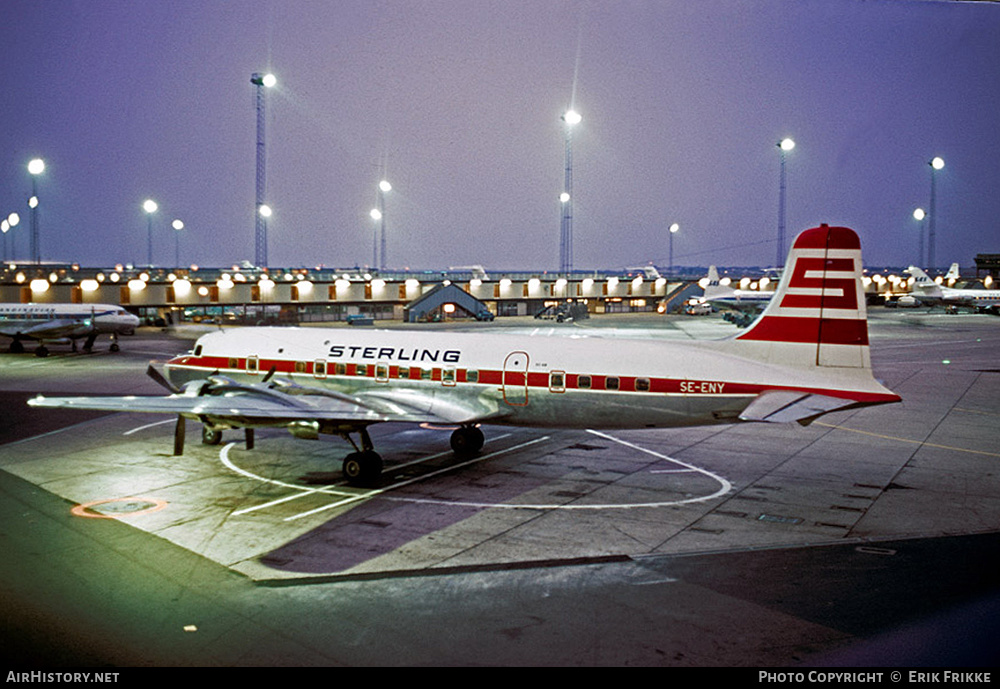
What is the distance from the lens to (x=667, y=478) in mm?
20594

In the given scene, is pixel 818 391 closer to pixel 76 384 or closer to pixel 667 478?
pixel 667 478

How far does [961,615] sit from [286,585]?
1178cm

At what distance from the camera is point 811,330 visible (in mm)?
19266

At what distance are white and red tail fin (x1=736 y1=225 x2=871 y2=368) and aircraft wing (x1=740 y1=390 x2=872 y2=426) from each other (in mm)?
1278

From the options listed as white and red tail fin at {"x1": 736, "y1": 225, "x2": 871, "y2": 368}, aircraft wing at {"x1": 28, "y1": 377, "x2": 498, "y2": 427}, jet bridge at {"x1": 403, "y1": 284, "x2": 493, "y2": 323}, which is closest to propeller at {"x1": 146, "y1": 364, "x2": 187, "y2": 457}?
aircraft wing at {"x1": 28, "y1": 377, "x2": 498, "y2": 427}

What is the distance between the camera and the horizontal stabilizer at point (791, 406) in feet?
56.9

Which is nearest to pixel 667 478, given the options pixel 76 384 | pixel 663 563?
pixel 663 563

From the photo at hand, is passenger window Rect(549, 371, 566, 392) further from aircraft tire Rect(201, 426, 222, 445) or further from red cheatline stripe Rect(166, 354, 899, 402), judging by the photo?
aircraft tire Rect(201, 426, 222, 445)

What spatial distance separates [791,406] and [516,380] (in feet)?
24.7

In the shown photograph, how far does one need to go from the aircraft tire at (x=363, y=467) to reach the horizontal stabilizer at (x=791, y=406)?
10.0 meters

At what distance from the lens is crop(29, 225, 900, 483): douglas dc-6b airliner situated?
18.7m

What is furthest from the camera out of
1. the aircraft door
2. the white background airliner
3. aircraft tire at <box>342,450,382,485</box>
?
the white background airliner

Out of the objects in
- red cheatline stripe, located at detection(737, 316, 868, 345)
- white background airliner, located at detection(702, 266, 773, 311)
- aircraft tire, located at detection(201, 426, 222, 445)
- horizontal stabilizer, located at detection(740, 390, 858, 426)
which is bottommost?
aircraft tire, located at detection(201, 426, 222, 445)

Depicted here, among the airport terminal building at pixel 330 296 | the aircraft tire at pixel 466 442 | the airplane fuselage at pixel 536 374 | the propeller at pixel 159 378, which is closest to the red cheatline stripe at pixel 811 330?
the airplane fuselage at pixel 536 374
